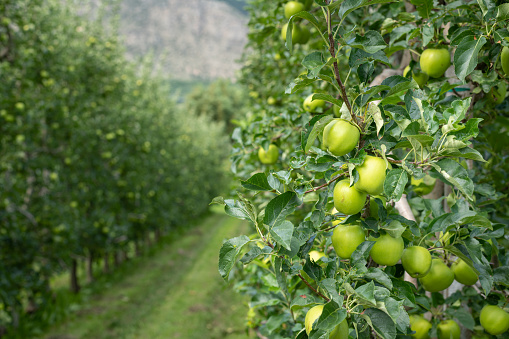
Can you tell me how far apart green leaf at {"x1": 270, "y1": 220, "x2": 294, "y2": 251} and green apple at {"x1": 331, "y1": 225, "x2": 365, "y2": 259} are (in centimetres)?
19

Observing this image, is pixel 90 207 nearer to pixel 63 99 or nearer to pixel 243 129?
pixel 63 99

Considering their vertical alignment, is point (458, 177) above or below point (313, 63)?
below

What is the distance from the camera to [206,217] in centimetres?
1524

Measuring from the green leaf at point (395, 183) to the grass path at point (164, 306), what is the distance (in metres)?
2.98

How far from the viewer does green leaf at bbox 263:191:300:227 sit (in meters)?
0.86

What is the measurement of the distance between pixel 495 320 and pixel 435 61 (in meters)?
0.94

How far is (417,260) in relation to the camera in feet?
3.16

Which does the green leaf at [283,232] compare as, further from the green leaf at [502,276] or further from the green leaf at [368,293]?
the green leaf at [502,276]

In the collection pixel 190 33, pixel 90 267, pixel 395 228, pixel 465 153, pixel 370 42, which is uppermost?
pixel 370 42

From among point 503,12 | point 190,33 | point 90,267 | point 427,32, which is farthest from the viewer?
point 190,33

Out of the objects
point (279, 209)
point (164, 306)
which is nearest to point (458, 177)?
point (279, 209)

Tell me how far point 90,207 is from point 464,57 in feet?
21.1

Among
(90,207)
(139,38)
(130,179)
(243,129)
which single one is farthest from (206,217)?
(139,38)

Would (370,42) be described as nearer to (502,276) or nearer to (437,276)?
(437,276)
